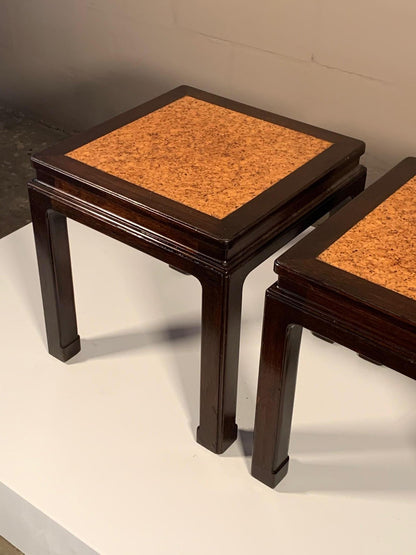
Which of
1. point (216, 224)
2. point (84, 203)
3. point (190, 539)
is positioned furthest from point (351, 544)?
point (84, 203)

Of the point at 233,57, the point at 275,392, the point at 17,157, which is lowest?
the point at 17,157

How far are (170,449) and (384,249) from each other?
1.48 ft

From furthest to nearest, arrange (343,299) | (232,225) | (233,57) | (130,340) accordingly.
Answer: (233,57) → (130,340) → (232,225) → (343,299)

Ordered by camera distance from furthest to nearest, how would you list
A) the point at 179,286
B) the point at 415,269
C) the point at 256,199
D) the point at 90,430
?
the point at 179,286 < the point at 90,430 < the point at 256,199 < the point at 415,269

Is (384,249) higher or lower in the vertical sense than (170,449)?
higher

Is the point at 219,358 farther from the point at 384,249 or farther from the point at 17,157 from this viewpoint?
the point at 17,157

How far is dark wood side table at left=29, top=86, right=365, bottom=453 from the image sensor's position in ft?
3.34

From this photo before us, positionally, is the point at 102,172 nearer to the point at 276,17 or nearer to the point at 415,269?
the point at 415,269

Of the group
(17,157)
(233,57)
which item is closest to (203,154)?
(233,57)

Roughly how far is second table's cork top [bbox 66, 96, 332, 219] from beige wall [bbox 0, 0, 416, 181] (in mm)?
357

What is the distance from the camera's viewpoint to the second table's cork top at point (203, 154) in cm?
108

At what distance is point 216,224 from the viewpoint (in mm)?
998

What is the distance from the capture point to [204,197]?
3.48ft

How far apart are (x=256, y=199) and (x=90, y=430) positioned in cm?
45
